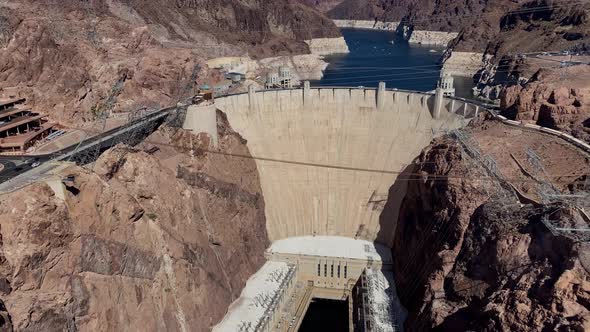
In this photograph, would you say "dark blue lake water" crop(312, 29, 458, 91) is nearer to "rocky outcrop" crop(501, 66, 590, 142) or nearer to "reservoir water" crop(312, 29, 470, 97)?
"reservoir water" crop(312, 29, 470, 97)

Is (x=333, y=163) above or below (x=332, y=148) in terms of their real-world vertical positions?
below

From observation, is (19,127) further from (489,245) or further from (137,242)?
(489,245)

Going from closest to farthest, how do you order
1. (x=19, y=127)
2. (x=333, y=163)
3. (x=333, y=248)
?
(x=19, y=127) < (x=333, y=248) < (x=333, y=163)

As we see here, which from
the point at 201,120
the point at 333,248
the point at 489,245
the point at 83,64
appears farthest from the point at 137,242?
the point at 83,64

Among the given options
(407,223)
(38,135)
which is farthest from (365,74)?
(38,135)

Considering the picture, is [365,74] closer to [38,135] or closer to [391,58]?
[391,58]

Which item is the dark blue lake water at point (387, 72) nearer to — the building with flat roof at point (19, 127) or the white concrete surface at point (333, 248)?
the white concrete surface at point (333, 248)
